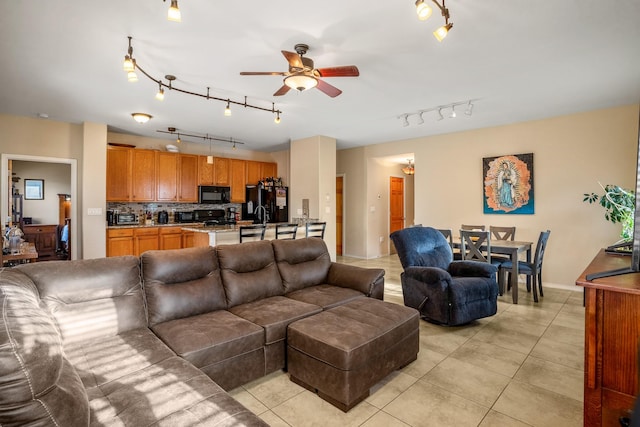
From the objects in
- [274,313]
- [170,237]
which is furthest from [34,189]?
[274,313]

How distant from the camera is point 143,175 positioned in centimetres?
641

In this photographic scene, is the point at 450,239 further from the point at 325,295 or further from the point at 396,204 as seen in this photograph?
the point at 396,204

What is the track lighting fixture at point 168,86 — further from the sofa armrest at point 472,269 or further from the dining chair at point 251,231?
the sofa armrest at point 472,269

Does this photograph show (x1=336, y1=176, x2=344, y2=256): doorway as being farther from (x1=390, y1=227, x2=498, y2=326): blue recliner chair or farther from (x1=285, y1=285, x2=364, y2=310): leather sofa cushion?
(x1=285, y1=285, x2=364, y2=310): leather sofa cushion

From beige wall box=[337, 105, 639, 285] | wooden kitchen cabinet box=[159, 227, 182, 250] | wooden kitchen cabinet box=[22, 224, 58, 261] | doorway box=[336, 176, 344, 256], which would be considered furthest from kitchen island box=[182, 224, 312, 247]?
wooden kitchen cabinet box=[22, 224, 58, 261]

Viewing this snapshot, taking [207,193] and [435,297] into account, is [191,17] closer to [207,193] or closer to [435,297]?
[435,297]

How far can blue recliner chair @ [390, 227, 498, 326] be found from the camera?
325 centimetres

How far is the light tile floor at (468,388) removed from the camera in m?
1.97

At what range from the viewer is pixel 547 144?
201 inches

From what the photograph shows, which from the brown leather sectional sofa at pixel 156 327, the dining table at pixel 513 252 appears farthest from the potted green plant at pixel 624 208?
the brown leather sectional sofa at pixel 156 327

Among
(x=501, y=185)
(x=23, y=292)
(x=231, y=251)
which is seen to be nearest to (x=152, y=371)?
(x=23, y=292)

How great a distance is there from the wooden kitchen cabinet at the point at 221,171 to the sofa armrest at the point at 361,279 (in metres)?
4.86

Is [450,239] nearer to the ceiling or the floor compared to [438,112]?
nearer to the floor

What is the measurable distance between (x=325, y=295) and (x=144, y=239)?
15.3 ft
